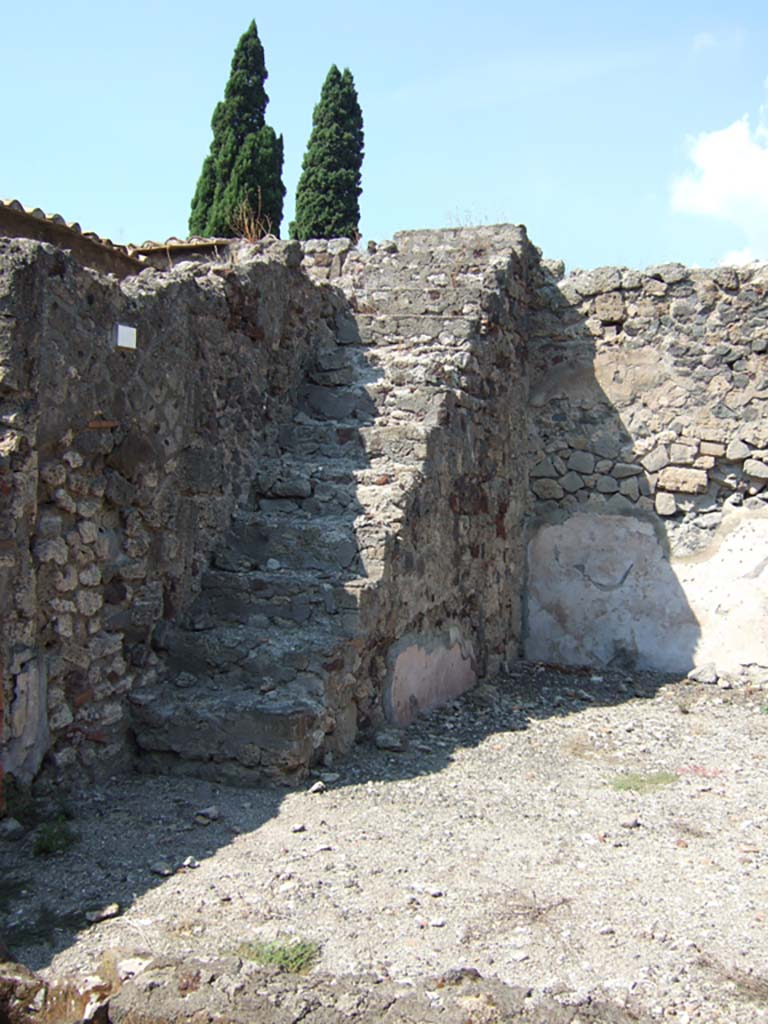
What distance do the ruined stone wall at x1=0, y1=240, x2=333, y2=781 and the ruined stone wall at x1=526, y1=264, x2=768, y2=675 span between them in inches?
102

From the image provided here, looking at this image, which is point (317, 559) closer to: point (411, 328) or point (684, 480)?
point (411, 328)

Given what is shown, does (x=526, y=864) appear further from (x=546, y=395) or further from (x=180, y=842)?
(x=546, y=395)

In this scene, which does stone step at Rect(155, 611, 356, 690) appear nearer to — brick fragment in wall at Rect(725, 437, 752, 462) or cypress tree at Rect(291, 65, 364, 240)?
brick fragment in wall at Rect(725, 437, 752, 462)

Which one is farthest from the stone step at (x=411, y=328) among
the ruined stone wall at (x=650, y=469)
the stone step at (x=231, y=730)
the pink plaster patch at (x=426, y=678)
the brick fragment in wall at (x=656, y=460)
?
the stone step at (x=231, y=730)

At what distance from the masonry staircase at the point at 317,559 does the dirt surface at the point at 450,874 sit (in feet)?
0.76

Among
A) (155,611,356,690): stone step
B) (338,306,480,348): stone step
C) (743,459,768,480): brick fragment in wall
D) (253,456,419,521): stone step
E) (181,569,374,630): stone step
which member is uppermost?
(338,306,480,348): stone step

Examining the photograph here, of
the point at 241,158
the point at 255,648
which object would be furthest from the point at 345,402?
the point at 241,158

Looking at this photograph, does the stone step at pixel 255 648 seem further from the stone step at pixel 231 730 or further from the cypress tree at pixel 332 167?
the cypress tree at pixel 332 167

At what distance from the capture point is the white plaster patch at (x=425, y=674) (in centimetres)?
525

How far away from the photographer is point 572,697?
20.9 ft

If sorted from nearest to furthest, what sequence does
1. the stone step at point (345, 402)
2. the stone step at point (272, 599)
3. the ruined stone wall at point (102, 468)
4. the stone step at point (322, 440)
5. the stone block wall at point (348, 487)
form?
the ruined stone wall at point (102, 468)
the stone block wall at point (348, 487)
the stone step at point (272, 599)
the stone step at point (322, 440)
the stone step at point (345, 402)

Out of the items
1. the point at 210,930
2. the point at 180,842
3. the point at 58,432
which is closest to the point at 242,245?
the point at 58,432

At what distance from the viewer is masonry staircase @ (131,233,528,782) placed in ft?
14.4

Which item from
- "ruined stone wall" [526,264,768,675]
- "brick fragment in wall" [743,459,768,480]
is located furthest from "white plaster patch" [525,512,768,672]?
"brick fragment in wall" [743,459,768,480]
